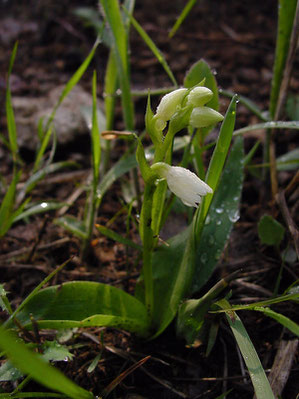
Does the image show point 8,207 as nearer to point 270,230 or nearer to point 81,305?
point 81,305

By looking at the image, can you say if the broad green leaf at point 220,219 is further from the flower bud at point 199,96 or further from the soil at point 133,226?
the flower bud at point 199,96

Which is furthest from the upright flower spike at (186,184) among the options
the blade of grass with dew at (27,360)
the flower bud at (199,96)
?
the blade of grass with dew at (27,360)

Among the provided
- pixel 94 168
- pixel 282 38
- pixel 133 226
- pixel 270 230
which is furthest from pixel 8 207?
pixel 282 38

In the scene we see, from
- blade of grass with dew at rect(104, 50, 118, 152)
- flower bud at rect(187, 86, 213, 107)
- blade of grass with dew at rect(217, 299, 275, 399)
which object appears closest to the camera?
blade of grass with dew at rect(217, 299, 275, 399)

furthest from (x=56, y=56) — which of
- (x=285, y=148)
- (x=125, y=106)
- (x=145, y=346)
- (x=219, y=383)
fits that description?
(x=219, y=383)

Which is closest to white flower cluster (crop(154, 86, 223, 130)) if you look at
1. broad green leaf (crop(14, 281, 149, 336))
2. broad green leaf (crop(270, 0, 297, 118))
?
broad green leaf (crop(14, 281, 149, 336))

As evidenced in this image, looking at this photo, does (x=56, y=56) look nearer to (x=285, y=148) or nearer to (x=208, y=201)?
(x=285, y=148)

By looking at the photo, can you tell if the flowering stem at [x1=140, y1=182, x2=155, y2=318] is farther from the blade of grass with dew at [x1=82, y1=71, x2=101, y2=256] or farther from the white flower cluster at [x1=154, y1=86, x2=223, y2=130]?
the blade of grass with dew at [x1=82, y1=71, x2=101, y2=256]
